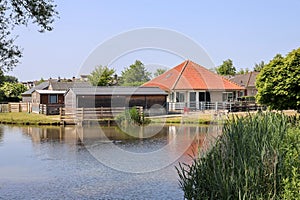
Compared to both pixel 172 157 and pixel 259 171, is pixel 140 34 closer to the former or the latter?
pixel 172 157

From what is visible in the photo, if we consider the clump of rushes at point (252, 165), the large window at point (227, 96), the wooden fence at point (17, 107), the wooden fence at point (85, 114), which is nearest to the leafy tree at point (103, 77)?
the wooden fence at point (17, 107)

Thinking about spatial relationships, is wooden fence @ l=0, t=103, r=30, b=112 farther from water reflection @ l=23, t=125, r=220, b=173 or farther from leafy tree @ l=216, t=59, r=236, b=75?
leafy tree @ l=216, t=59, r=236, b=75

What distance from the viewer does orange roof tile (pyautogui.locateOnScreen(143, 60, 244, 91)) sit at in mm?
36062

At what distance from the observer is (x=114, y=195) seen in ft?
31.7

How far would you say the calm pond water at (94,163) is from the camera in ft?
32.9

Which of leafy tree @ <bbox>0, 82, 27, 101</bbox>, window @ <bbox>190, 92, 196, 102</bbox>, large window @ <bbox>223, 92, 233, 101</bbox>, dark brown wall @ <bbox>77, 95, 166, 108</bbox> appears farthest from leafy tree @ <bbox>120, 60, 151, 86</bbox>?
leafy tree @ <bbox>0, 82, 27, 101</bbox>

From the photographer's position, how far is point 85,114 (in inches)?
1158

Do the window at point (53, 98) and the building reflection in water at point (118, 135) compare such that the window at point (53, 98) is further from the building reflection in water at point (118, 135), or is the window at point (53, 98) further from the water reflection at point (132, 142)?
the water reflection at point (132, 142)

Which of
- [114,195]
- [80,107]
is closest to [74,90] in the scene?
[80,107]

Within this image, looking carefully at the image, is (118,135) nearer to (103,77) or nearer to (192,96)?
(192,96)

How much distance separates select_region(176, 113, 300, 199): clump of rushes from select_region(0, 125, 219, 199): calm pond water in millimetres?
1196

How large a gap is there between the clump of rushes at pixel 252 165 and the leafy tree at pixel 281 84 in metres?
12.0

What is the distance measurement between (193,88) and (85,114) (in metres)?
10.9

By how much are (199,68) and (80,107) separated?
14.6 meters
